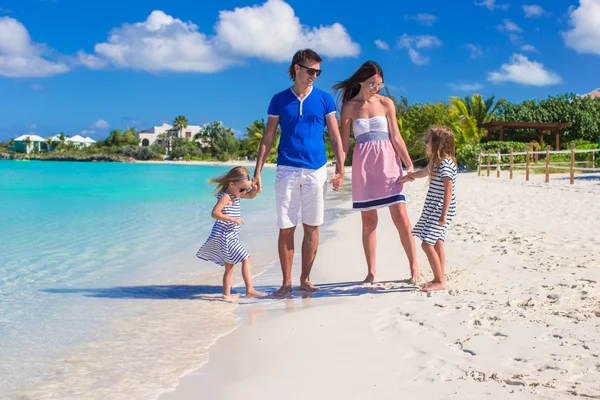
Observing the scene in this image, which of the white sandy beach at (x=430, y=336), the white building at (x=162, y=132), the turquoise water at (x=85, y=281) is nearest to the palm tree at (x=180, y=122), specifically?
the white building at (x=162, y=132)

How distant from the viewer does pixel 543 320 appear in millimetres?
3559

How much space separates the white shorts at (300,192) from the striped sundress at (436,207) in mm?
848

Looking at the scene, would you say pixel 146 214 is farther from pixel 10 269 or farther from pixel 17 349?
pixel 17 349

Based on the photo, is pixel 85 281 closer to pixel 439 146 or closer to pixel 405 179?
pixel 405 179

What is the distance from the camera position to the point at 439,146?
4773mm

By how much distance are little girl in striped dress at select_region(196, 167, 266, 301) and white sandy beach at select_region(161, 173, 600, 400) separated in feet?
1.35

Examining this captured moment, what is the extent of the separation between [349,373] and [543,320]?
4.45ft

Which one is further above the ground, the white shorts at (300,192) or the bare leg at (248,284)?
the white shorts at (300,192)

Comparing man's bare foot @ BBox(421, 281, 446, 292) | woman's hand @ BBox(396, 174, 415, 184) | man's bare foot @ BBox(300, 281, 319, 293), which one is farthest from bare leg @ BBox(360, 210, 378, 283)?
man's bare foot @ BBox(421, 281, 446, 292)

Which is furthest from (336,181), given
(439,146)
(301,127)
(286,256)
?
(439,146)

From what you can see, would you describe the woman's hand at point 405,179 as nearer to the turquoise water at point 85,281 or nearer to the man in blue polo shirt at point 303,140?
the man in blue polo shirt at point 303,140

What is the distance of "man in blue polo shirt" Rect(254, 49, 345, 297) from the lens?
4.70 m

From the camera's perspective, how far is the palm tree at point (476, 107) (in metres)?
39.0

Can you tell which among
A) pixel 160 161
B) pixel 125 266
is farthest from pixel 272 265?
pixel 160 161
